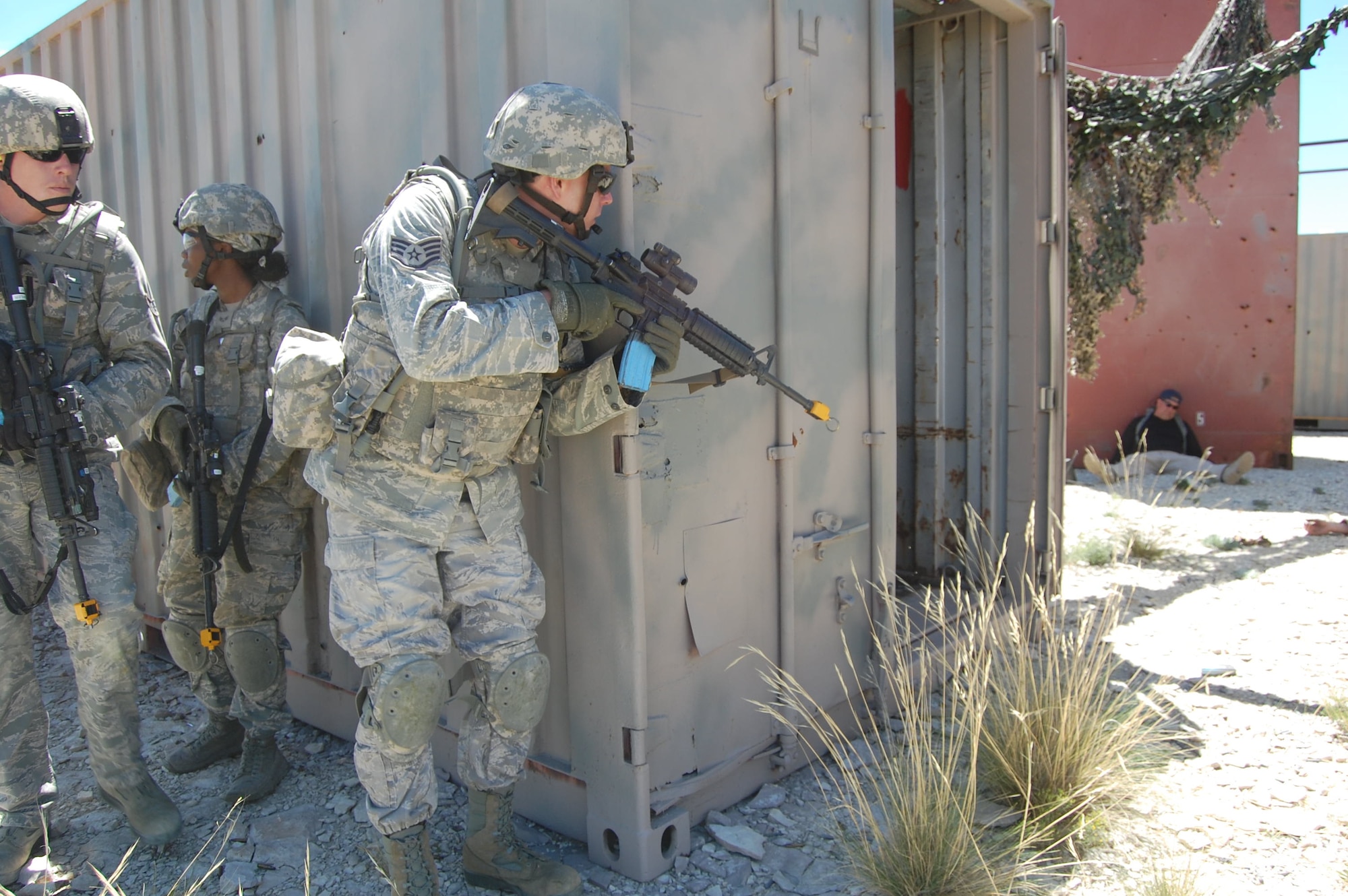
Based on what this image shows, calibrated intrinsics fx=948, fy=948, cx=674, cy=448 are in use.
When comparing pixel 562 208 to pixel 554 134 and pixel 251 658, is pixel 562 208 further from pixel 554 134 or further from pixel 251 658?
pixel 251 658

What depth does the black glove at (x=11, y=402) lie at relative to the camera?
2.31m

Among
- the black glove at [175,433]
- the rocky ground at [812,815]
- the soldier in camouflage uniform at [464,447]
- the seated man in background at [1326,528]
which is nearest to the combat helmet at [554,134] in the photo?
the soldier in camouflage uniform at [464,447]

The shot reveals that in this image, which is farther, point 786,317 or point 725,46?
point 786,317

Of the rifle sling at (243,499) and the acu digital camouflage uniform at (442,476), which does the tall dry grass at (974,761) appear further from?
the rifle sling at (243,499)

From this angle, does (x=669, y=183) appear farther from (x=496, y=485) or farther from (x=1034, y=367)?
(x=1034, y=367)

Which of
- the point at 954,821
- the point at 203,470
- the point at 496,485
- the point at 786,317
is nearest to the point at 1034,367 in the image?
A: the point at 786,317

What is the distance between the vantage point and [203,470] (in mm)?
2822

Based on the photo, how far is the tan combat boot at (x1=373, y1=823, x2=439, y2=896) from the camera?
2148 millimetres

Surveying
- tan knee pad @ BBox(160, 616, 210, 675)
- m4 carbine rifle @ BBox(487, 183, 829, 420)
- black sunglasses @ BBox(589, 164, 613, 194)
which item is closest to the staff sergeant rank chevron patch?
m4 carbine rifle @ BBox(487, 183, 829, 420)

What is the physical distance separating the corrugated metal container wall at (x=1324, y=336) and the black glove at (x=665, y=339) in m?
13.0

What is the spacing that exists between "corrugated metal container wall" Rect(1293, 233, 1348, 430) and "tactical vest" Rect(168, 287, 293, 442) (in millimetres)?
13385

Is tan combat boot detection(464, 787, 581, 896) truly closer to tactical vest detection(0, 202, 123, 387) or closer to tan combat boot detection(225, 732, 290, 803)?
tan combat boot detection(225, 732, 290, 803)

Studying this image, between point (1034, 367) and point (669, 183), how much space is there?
237 cm

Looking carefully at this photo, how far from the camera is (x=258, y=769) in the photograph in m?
2.87
